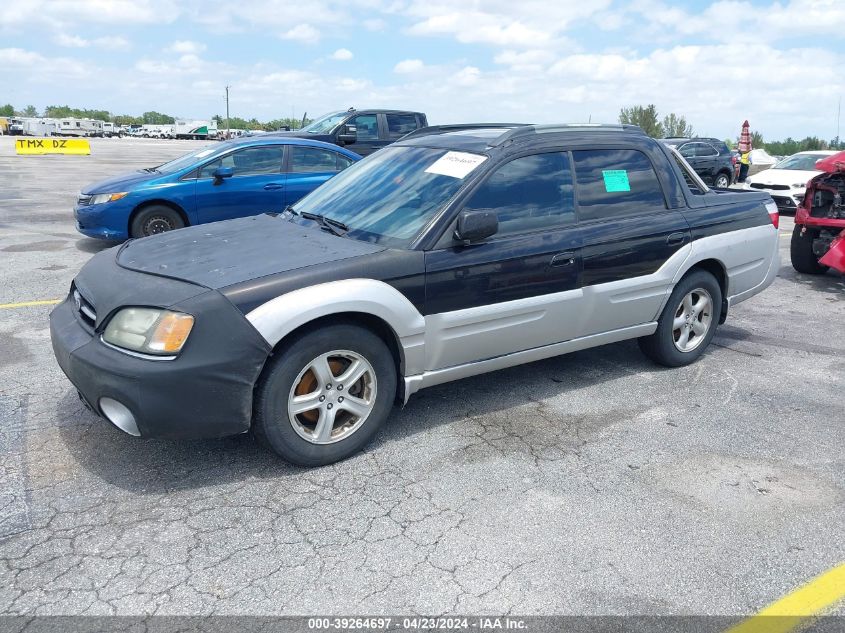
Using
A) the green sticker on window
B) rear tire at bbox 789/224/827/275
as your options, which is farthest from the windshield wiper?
rear tire at bbox 789/224/827/275

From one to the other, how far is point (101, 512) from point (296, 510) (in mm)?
862

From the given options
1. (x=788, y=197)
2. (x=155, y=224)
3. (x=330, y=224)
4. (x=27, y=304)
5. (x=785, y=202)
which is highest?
(x=330, y=224)

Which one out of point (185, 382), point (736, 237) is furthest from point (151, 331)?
point (736, 237)

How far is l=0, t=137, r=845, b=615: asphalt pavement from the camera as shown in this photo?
283cm

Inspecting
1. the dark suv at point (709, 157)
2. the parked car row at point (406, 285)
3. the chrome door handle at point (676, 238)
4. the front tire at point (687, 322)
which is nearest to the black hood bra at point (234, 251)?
the parked car row at point (406, 285)

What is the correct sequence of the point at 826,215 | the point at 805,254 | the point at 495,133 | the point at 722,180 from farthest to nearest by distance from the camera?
Answer: the point at 722,180 < the point at 805,254 < the point at 826,215 < the point at 495,133

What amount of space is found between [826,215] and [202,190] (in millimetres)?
7485

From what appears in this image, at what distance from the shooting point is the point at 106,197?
29.8ft

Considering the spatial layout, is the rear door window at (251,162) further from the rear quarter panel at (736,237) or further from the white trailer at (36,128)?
the white trailer at (36,128)

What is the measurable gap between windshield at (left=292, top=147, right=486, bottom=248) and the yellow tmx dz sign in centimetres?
3336

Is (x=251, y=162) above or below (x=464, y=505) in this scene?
above

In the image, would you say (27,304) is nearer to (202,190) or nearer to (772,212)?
(202,190)

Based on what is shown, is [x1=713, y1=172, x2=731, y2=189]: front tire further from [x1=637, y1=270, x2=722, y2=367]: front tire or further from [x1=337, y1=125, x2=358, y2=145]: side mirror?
[x1=637, y1=270, x2=722, y2=367]: front tire

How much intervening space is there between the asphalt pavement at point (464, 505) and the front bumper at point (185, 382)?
371 millimetres
